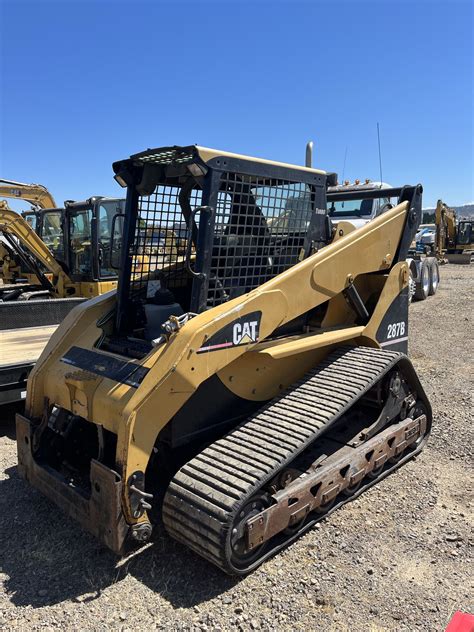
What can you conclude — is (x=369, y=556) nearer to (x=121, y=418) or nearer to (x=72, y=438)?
(x=121, y=418)

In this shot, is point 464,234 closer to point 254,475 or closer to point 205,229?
point 205,229

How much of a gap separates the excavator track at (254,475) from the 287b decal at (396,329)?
845 mm

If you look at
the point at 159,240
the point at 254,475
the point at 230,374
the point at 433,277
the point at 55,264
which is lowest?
the point at 254,475

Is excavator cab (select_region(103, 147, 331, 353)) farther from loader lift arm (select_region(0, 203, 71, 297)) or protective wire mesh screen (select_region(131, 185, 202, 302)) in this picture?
loader lift arm (select_region(0, 203, 71, 297))

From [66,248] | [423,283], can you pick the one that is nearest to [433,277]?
[423,283]

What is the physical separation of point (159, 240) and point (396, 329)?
2.28m

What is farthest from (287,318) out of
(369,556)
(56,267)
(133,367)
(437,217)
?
(437,217)

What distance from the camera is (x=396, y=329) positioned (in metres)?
4.79

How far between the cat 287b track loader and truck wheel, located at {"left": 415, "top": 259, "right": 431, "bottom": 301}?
32.3 ft

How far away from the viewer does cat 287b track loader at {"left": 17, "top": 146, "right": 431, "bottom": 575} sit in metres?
2.92

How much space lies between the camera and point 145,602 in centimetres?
277

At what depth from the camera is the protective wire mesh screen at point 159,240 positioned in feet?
13.2

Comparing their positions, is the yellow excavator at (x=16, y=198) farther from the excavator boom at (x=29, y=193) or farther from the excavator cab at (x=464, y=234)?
the excavator cab at (x=464, y=234)

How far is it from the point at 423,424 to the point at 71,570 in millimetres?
2929
